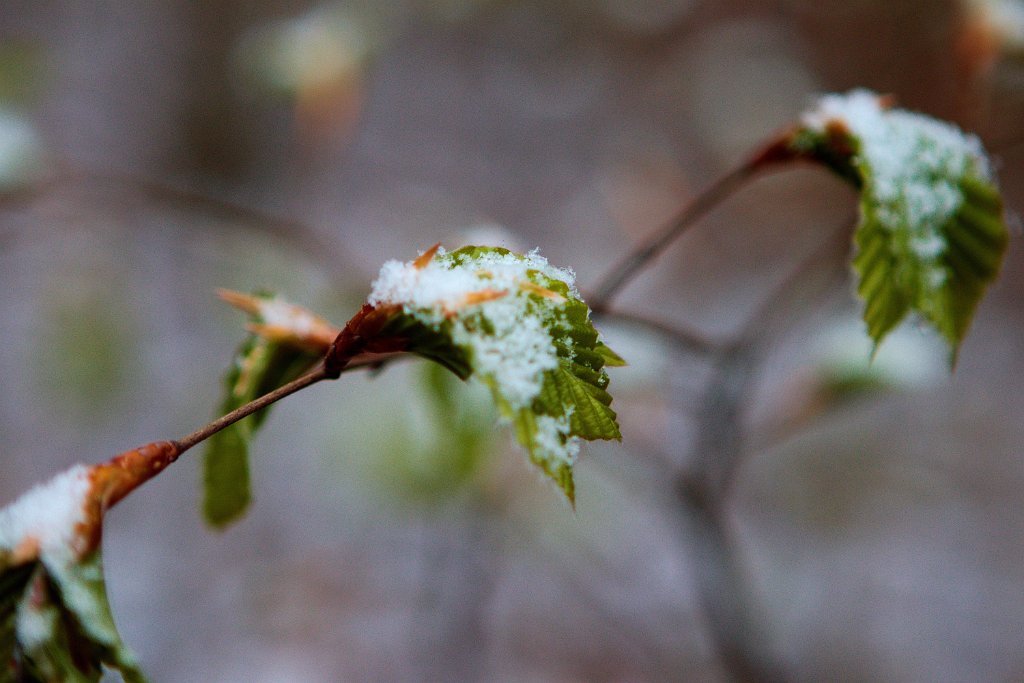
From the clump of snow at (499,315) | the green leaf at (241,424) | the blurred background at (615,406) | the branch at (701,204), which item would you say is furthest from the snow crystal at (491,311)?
the blurred background at (615,406)

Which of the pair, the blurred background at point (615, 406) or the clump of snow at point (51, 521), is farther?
the blurred background at point (615, 406)

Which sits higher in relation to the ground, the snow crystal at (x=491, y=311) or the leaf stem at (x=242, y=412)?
the snow crystal at (x=491, y=311)

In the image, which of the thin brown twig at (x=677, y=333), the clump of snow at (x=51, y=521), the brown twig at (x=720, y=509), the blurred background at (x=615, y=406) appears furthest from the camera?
the blurred background at (x=615, y=406)

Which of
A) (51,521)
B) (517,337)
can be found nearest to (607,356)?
A: (517,337)

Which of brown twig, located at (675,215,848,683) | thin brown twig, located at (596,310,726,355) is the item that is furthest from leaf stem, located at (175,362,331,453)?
brown twig, located at (675,215,848,683)

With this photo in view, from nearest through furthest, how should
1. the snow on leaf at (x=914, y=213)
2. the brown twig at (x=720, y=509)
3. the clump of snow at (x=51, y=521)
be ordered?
the clump of snow at (x=51, y=521) → the snow on leaf at (x=914, y=213) → the brown twig at (x=720, y=509)

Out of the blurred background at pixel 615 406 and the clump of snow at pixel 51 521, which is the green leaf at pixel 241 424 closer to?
the clump of snow at pixel 51 521

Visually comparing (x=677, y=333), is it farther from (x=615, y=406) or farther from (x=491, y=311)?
(x=615, y=406)

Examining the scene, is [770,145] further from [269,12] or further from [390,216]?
[269,12]
